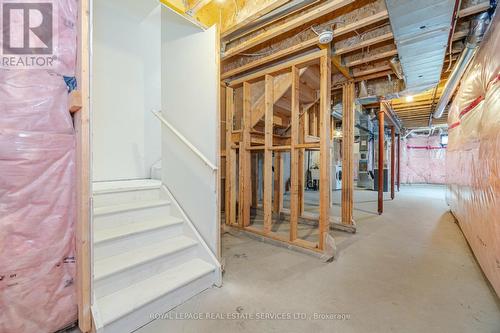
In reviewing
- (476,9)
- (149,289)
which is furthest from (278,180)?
(476,9)

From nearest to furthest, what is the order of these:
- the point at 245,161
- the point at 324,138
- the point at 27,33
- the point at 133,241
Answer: the point at 27,33
the point at 133,241
the point at 324,138
the point at 245,161

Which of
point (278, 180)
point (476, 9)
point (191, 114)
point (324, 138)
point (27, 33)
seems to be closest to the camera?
point (27, 33)

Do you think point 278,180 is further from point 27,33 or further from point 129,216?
point 27,33

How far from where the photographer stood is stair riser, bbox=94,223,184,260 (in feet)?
5.65

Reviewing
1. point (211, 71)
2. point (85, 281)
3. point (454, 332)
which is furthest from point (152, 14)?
point (454, 332)

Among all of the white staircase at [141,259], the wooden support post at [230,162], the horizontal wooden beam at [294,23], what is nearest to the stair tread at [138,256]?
the white staircase at [141,259]

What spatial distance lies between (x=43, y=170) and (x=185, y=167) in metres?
1.14

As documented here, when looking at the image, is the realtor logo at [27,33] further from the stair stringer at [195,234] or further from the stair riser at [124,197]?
the stair stringer at [195,234]

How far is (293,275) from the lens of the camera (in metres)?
2.23

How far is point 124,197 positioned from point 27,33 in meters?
1.46

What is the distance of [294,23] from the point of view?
2412 millimetres

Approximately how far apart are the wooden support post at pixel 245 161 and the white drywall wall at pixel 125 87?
128 cm

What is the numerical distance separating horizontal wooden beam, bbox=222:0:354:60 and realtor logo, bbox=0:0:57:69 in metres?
2.00

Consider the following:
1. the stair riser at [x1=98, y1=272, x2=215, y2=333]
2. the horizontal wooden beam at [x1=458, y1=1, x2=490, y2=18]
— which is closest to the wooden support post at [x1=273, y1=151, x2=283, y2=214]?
the stair riser at [x1=98, y1=272, x2=215, y2=333]
